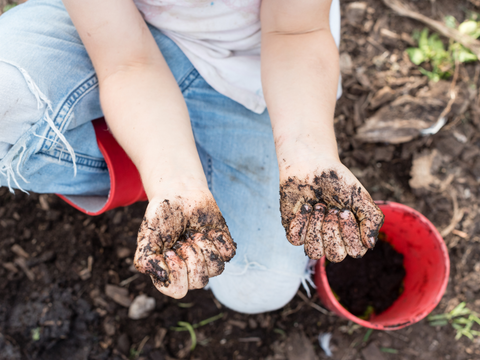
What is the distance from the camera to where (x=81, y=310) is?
157cm

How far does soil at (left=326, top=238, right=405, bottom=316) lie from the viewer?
1.62 metres

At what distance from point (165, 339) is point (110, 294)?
0.35m

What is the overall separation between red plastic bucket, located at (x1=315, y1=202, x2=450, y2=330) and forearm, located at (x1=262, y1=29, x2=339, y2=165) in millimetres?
594

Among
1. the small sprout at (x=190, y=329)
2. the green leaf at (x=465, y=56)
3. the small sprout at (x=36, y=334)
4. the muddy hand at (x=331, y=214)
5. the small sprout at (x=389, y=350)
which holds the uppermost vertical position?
the muddy hand at (x=331, y=214)

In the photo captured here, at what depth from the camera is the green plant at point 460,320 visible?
1.65 m

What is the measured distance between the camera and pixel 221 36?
122 cm

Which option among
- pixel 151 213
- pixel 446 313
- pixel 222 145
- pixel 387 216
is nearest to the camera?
pixel 151 213

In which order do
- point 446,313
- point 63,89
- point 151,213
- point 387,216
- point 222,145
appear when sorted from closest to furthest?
point 151,213 → point 63,89 → point 222,145 → point 387,216 → point 446,313

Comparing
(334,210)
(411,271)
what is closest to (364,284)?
(411,271)

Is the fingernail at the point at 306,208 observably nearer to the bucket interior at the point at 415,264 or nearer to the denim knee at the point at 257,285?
the denim knee at the point at 257,285

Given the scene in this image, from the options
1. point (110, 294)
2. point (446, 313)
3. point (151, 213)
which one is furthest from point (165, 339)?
point (446, 313)

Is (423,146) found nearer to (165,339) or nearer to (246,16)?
(246,16)

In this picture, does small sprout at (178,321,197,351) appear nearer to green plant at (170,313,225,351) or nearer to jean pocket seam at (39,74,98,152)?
green plant at (170,313,225,351)

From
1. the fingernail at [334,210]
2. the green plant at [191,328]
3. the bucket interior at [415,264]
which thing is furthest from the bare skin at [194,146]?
the green plant at [191,328]
